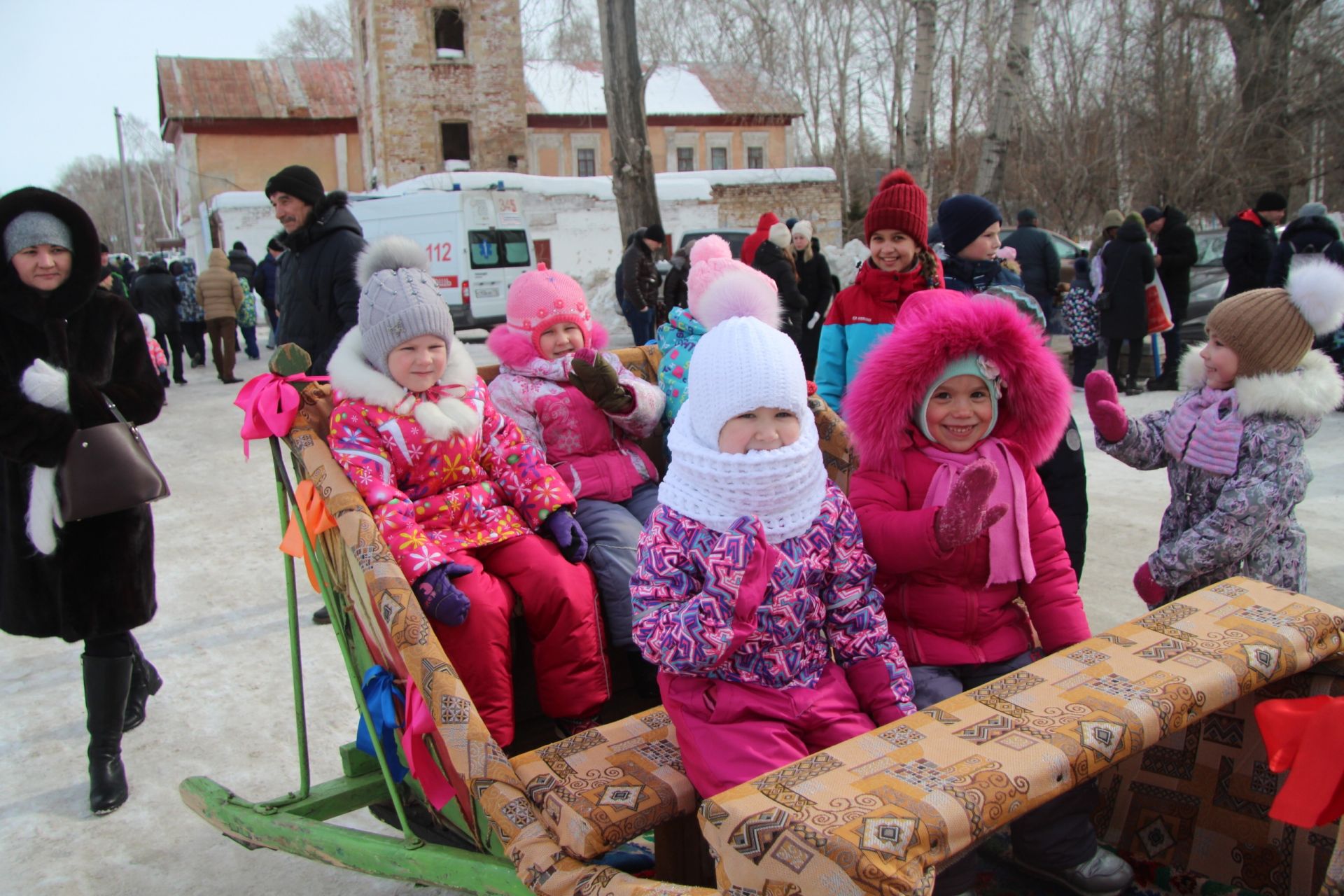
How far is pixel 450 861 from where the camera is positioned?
217 cm

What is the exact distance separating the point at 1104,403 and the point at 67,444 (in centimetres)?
313

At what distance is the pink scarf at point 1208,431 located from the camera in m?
2.90

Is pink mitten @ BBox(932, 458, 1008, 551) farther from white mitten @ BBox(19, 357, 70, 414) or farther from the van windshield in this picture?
the van windshield

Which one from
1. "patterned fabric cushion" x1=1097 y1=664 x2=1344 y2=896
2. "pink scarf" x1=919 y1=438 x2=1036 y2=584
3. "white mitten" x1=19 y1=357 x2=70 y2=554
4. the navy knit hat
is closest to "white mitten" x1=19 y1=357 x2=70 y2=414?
"white mitten" x1=19 y1=357 x2=70 y2=554

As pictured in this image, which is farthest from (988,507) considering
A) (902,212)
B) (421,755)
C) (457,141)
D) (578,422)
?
(457,141)

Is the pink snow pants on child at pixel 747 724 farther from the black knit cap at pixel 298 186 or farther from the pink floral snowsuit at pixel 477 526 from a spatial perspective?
the black knit cap at pixel 298 186

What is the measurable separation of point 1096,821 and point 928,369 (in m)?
1.27

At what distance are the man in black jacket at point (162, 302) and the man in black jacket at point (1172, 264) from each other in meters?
11.6

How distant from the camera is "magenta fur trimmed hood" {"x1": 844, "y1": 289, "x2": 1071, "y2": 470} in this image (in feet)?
7.89

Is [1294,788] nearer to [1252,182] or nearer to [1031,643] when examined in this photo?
[1031,643]

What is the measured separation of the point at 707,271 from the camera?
373 centimetres

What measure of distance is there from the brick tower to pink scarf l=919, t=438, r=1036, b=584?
30515 millimetres

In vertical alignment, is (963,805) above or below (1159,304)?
below

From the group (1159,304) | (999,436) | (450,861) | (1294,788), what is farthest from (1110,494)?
(450,861)
